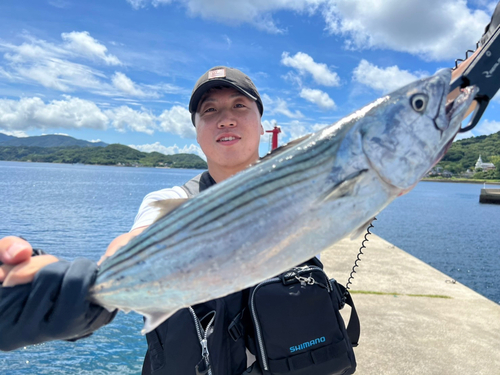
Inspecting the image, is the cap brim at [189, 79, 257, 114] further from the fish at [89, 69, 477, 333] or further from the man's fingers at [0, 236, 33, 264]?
the man's fingers at [0, 236, 33, 264]

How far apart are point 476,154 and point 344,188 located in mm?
115954

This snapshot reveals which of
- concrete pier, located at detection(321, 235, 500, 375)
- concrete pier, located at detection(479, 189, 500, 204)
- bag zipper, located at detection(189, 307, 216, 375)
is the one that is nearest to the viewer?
bag zipper, located at detection(189, 307, 216, 375)

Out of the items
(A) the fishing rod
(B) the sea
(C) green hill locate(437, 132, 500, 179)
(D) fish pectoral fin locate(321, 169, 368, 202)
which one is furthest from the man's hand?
(C) green hill locate(437, 132, 500, 179)

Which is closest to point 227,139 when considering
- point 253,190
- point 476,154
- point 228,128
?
point 228,128

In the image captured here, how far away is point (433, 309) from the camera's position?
6.20 metres

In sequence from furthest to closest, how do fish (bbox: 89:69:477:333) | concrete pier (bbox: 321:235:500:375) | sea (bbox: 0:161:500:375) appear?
sea (bbox: 0:161:500:375) < concrete pier (bbox: 321:235:500:375) < fish (bbox: 89:69:477:333)

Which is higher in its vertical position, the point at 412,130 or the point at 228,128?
the point at 228,128

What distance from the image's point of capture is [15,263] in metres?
1.70

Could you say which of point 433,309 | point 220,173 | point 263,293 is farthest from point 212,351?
point 433,309

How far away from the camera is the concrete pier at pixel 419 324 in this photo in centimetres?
446

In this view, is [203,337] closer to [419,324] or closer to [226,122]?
[226,122]

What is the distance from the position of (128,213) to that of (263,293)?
91.2ft

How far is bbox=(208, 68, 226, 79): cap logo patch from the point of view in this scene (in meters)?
2.95

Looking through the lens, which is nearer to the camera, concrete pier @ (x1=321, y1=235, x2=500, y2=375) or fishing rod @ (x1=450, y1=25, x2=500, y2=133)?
fishing rod @ (x1=450, y1=25, x2=500, y2=133)
